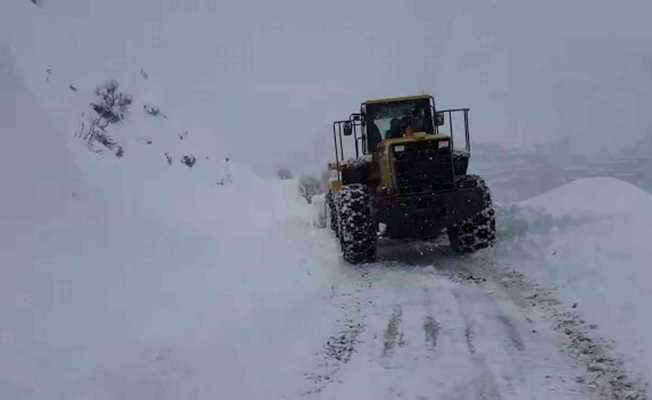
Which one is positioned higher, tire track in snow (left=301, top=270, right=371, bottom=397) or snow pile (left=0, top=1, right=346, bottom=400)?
snow pile (left=0, top=1, right=346, bottom=400)

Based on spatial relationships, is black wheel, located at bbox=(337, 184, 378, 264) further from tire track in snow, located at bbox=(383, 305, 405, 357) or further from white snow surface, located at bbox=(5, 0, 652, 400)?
tire track in snow, located at bbox=(383, 305, 405, 357)

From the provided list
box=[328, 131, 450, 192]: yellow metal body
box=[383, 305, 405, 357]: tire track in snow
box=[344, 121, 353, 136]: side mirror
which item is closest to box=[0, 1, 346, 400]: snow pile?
box=[383, 305, 405, 357]: tire track in snow

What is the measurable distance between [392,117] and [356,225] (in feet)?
8.63

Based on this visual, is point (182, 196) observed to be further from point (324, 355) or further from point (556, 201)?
point (324, 355)

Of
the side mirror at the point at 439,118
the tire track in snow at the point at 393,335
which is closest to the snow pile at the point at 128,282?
the tire track in snow at the point at 393,335

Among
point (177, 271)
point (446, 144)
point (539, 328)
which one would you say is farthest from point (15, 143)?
point (539, 328)

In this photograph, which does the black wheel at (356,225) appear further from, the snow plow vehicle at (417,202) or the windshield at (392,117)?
the windshield at (392,117)

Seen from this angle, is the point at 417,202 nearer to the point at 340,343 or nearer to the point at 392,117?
the point at 392,117

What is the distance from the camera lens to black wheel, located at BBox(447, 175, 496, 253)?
10.8m

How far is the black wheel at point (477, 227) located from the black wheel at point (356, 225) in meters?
1.45

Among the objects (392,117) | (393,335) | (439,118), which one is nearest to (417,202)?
(439,118)

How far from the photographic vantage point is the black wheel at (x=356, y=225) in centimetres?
1042

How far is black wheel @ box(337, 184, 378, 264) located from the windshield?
6.11 ft

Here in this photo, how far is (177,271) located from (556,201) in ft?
27.1
